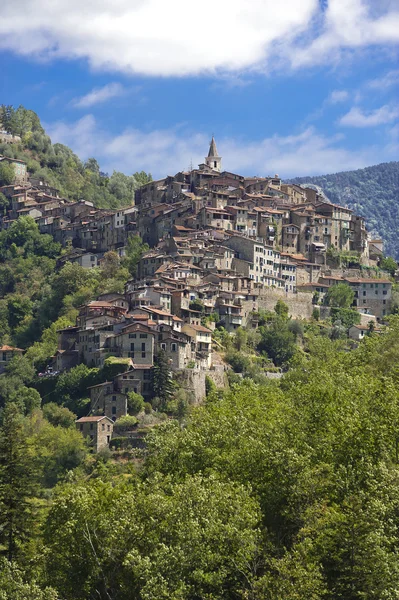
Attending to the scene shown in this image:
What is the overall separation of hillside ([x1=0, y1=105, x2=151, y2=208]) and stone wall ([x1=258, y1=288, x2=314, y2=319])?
168 ft

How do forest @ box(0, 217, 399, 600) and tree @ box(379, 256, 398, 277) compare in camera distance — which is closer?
forest @ box(0, 217, 399, 600)

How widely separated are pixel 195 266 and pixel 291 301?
9981 millimetres

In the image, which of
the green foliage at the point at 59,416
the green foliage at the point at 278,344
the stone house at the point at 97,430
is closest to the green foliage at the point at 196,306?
the green foliage at the point at 278,344

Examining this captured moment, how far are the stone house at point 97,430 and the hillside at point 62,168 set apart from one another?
76.5 meters

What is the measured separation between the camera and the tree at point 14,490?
51.0 meters

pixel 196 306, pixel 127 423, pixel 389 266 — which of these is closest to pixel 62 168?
pixel 389 266

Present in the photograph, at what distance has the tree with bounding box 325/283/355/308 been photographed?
114 metres

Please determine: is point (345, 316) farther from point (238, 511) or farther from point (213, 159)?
point (238, 511)

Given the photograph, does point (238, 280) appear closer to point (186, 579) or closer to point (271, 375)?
point (271, 375)

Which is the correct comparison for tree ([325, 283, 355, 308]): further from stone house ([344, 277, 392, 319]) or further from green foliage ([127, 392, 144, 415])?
green foliage ([127, 392, 144, 415])

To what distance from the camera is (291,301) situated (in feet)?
371

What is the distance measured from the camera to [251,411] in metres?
55.0

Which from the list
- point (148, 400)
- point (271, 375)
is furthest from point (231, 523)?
point (271, 375)

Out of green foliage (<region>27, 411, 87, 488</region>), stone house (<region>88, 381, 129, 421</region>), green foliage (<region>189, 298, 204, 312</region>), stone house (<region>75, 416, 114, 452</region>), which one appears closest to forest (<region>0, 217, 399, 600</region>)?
green foliage (<region>27, 411, 87, 488</region>)
